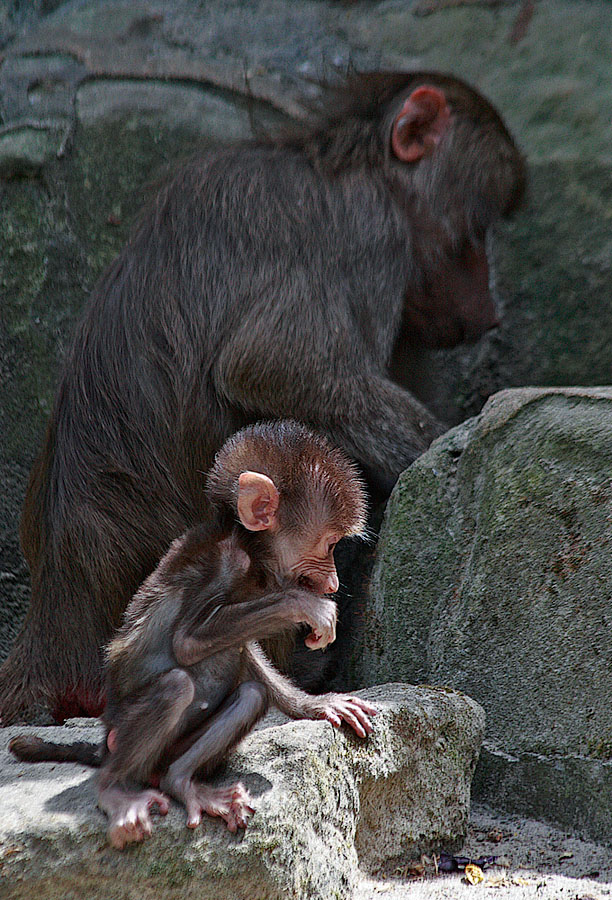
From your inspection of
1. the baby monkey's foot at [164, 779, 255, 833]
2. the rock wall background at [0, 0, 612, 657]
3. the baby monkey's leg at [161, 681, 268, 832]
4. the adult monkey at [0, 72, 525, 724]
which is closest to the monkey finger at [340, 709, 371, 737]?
the baby monkey's leg at [161, 681, 268, 832]

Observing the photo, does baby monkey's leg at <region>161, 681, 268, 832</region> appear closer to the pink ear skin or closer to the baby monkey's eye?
the baby monkey's eye

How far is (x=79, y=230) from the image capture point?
4434 mm

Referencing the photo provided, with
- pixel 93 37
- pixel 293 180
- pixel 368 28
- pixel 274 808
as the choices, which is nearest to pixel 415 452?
pixel 293 180

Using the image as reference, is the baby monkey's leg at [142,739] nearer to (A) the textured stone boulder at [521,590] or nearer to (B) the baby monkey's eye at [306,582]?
(B) the baby monkey's eye at [306,582]

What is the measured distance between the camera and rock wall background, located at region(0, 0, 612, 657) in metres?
4.12

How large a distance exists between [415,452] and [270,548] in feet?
4.92

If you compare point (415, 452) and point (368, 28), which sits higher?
point (368, 28)

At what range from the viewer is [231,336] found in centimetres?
338

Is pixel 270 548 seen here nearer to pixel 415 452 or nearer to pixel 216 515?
pixel 216 515

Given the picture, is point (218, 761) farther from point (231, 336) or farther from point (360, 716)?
point (231, 336)

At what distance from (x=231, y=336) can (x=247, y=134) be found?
1.48m

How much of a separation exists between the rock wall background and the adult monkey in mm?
483

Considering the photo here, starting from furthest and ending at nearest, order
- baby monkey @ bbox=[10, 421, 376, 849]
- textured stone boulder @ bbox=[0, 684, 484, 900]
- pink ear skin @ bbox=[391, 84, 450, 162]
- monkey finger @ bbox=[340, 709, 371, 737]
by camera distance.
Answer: pink ear skin @ bbox=[391, 84, 450, 162]
monkey finger @ bbox=[340, 709, 371, 737]
baby monkey @ bbox=[10, 421, 376, 849]
textured stone boulder @ bbox=[0, 684, 484, 900]

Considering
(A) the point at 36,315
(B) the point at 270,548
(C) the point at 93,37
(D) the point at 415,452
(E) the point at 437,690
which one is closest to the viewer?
(B) the point at 270,548
